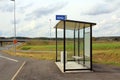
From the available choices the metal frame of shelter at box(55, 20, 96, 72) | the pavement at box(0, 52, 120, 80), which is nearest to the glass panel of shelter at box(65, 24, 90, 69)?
the metal frame of shelter at box(55, 20, 96, 72)

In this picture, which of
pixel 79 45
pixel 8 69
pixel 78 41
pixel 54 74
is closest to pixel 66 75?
pixel 54 74

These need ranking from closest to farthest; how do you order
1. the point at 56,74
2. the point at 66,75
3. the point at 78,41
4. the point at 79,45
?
1. the point at 66,75
2. the point at 56,74
3. the point at 79,45
4. the point at 78,41

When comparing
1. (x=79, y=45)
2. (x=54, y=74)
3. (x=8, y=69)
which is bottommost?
(x=8, y=69)

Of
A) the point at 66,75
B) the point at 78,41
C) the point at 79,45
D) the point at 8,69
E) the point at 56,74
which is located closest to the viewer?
the point at 66,75

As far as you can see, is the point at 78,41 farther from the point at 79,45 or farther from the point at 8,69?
the point at 8,69

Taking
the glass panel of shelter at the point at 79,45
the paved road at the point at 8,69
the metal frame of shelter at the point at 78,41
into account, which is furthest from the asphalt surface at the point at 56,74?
the glass panel of shelter at the point at 79,45

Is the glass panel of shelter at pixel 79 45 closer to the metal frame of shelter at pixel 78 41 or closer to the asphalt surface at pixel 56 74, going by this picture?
the metal frame of shelter at pixel 78 41

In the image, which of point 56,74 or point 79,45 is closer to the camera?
point 56,74

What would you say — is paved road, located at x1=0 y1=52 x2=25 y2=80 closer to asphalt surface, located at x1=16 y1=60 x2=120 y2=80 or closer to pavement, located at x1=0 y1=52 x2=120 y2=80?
pavement, located at x1=0 y1=52 x2=120 y2=80

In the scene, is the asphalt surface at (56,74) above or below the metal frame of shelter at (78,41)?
below

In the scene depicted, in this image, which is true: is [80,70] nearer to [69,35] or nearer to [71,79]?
[71,79]

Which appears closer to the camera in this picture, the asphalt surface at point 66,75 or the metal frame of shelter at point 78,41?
the asphalt surface at point 66,75

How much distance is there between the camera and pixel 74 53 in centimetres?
2859

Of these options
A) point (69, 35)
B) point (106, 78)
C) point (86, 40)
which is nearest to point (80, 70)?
point (86, 40)
